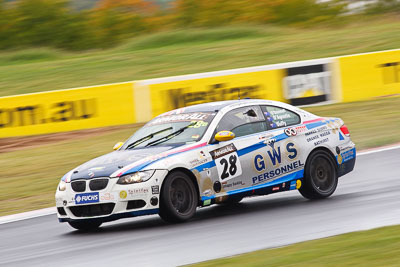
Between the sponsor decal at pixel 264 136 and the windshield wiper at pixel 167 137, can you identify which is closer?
the windshield wiper at pixel 167 137

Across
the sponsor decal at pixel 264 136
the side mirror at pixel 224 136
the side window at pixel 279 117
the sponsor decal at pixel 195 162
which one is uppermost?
the side window at pixel 279 117

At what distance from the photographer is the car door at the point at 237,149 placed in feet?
30.8

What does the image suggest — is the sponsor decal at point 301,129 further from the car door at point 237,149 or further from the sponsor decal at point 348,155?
the sponsor decal at point 348,155

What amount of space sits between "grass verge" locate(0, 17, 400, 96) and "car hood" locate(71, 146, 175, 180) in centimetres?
1712

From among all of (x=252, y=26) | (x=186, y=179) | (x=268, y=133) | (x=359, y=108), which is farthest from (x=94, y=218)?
(x=252, y=26)

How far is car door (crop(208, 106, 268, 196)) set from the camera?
9.39 m

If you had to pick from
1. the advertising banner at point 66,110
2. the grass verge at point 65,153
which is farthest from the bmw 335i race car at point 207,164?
the advertising banner at point 66,110

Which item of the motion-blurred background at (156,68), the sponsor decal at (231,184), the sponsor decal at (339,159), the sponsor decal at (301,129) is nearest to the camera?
the sponsor decal at (231,184)

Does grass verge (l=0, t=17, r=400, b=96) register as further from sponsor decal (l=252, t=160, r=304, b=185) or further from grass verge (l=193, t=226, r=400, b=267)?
grass verge (l=193, t=226, r=400, b=267)

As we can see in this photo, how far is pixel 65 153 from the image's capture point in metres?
17.5

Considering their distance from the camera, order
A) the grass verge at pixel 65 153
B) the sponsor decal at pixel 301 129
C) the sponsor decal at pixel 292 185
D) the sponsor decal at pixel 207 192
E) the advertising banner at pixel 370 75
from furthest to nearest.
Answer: the advertising banner at pixel 370 75, the grass verge at pixel 65 153, the sponsor decal at pixel 301 129, the sponsor decal at pixel 292 185, the sponsor decal at pixel 207 192

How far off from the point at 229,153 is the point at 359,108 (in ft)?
38.9

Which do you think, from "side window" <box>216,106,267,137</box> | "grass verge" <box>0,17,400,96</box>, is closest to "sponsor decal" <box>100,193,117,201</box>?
"side window" <box>216,106,267,137</box>

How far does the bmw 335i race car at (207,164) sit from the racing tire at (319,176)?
0.04ft
